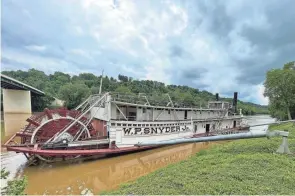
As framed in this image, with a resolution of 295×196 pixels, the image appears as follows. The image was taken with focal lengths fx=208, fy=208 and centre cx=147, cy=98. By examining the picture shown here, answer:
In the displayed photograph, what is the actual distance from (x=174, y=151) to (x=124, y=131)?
468 cm

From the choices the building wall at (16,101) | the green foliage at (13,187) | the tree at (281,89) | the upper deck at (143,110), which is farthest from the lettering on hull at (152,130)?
the building wall at (16,101)

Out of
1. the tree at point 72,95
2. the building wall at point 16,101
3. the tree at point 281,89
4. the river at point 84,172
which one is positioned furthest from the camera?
the tree at point 72,95

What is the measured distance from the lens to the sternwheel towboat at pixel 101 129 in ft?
40.0

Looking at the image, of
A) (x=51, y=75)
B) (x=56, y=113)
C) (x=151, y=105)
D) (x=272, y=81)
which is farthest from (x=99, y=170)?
(x=51, y=75)

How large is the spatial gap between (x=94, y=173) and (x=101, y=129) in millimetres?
5216

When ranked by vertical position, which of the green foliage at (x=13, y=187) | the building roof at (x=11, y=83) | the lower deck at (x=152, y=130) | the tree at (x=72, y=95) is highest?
the building roof at (x=11, y=83)

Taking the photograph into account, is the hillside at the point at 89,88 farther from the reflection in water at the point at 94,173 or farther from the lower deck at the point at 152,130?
the reflection in water at the point at 94,173

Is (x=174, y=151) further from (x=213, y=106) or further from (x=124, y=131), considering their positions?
(x=213, y=106)

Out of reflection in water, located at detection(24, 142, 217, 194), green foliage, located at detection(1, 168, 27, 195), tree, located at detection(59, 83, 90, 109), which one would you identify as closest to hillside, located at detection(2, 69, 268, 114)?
tree, located at detection(59, 83, 90, 109)

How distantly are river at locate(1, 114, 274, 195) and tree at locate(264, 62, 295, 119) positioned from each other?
2427 centimetres

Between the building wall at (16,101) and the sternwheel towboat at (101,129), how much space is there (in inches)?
1390

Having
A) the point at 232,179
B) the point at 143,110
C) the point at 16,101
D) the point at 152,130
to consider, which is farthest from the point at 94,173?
the point at 16,101

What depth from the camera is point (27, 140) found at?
14383mm

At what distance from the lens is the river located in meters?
9.17
